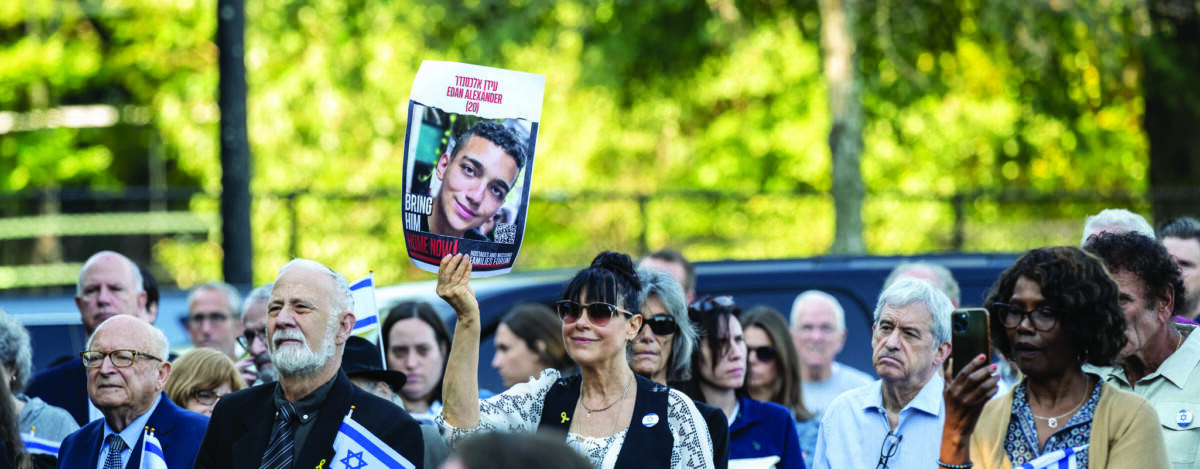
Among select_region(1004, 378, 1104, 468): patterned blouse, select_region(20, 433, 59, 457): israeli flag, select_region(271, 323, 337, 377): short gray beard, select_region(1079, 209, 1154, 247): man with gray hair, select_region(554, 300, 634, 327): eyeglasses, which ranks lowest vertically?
select_region(20, 433, 59, 457): israeli flag

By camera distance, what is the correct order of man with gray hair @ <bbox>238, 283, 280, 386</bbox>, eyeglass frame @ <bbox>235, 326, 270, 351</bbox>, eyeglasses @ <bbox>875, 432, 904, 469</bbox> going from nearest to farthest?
eyeglasses @ <bbox>875, 432, 904, 469</bbox>, man with gray hair @ <bbox>238, 283, 280, 386</bbox>, eyeglass frame @ <bbox>235, 326, 270, 351</bbox>

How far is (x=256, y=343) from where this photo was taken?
6379 mm

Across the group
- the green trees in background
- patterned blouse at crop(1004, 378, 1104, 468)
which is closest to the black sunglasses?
patterned blouse at crop(1004, 378, 1104, 468)

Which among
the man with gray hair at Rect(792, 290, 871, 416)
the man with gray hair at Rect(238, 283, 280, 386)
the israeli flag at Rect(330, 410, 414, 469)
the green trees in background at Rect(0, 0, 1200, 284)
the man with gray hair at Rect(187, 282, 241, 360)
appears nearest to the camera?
the israeli flag at Rect(330, 410, 414, 469)

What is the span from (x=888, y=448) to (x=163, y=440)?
2.61 m

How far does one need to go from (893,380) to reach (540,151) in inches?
561

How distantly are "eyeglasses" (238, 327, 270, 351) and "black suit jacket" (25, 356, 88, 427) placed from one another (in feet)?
2.33

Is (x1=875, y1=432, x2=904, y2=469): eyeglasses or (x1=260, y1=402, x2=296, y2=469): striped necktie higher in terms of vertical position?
(x1=260, y1=402, x2=296, y2=469): striped necktie

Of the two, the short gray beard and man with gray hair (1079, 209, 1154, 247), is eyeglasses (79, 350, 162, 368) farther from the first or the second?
man with gray hair (1079, 209, 1154, 247)

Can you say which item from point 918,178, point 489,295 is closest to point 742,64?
point 918,178

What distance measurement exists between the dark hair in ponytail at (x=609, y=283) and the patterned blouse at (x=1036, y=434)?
127cm

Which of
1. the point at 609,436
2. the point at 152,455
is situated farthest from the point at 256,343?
the point at 609,436

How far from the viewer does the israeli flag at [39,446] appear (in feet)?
17.8

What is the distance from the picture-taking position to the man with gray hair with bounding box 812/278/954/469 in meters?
4.96
